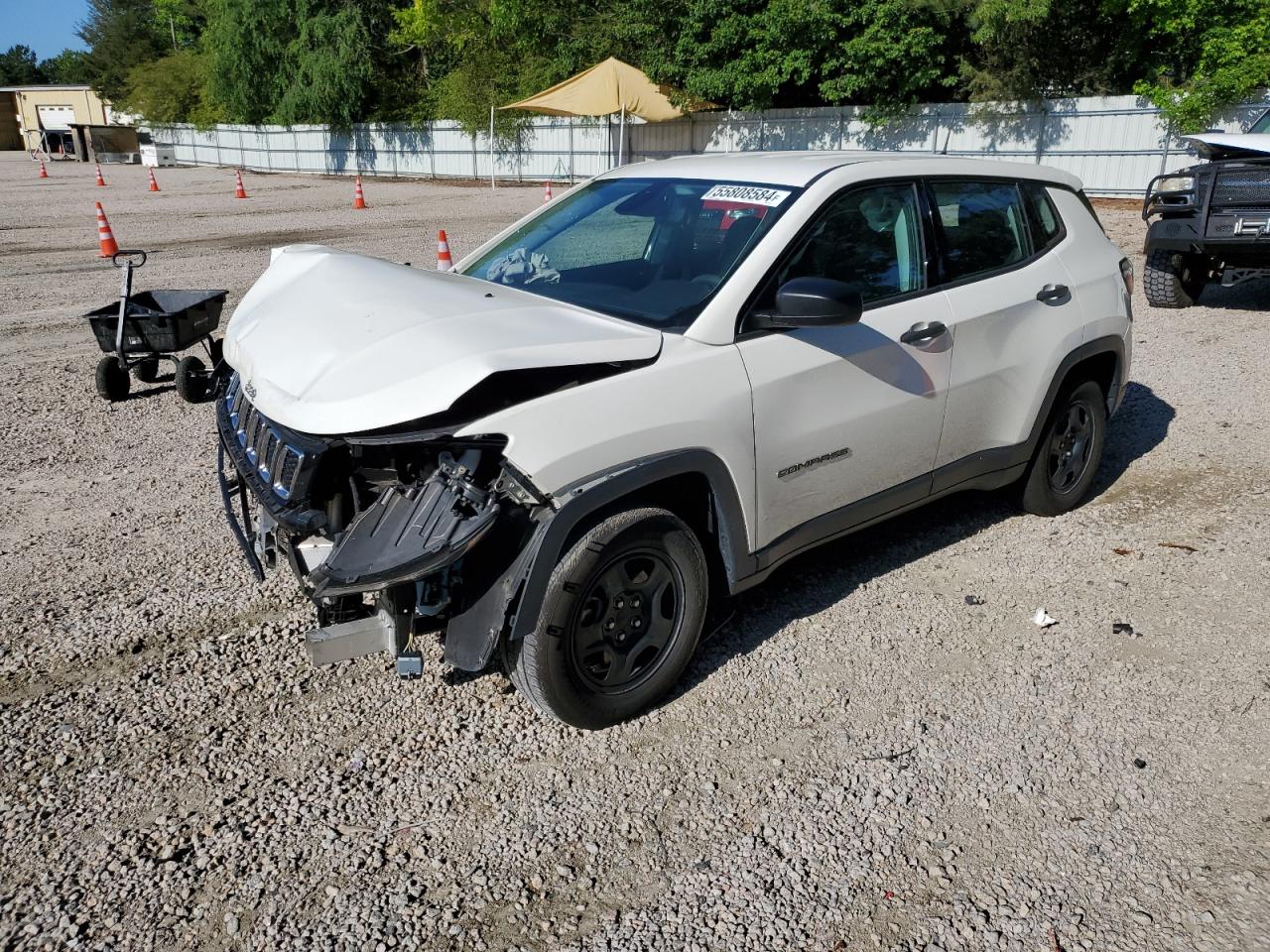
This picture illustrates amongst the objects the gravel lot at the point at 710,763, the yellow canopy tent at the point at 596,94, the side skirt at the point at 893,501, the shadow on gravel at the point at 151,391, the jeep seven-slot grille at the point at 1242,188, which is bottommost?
the gravel lot at the point at 710,763

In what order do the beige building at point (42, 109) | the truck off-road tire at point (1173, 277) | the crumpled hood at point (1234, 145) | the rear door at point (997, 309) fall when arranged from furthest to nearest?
the beige building at point (42, 109) → the truck off-road tire at point (1173, 277) → the crumpled hood at point (1234, 145) → the rear door at point (997, 309)

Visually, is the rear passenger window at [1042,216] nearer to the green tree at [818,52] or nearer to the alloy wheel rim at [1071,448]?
the alloy wheel rim at [1071,448]

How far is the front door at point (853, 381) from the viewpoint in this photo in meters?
3.52

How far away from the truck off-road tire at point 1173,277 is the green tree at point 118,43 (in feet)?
251

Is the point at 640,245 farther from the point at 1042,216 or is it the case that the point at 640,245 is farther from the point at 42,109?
the point at 42,109

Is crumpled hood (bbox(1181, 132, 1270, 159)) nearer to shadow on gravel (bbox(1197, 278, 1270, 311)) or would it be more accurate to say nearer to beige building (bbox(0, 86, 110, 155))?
shadow on gravel (bbox(1197, 278, 1270, 311))

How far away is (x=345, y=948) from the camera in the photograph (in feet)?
8.20

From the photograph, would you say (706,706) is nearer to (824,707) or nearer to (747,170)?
(824,707)

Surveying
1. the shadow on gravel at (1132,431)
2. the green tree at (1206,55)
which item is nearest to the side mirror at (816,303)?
the shadow on gravel at (1132,431)

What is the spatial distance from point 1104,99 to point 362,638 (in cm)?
2516

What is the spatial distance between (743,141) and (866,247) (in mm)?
29691

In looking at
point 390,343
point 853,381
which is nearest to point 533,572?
point 390,343

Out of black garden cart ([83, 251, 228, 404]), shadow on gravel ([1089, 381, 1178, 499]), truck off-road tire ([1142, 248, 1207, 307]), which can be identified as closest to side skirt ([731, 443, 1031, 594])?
shadow on gravel ([1089, 381, 1178, 499])

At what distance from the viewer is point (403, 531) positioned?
289cm
